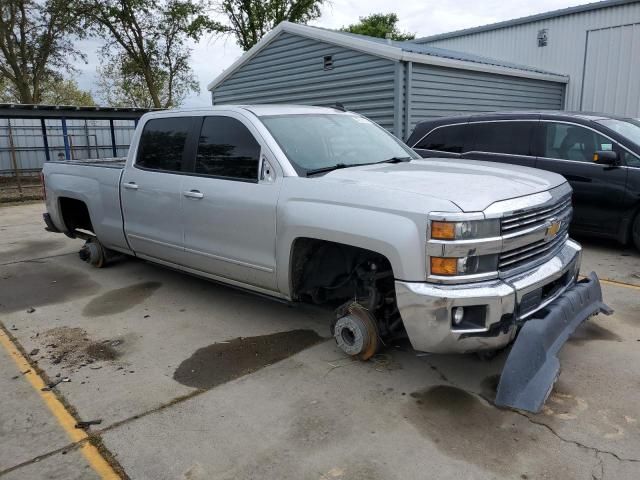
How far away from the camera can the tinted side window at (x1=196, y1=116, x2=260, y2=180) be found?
421 cm

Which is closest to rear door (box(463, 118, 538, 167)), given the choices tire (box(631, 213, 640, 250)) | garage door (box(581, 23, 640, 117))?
tire (box(631, 213, 640, 250))

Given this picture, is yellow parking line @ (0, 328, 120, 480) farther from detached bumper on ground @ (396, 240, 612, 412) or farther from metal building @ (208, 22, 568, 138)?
metal building @ (208, 22, 568, 138)

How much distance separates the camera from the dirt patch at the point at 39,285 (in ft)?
17.7

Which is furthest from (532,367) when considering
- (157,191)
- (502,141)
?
(502,141)

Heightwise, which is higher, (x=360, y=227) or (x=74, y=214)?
(x=360, y=227)

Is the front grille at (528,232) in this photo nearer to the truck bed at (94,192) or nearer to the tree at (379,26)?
the truck bed at (94,192)

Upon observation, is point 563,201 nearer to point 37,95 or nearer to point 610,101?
point 610,101

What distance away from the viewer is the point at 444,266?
3.03 metres

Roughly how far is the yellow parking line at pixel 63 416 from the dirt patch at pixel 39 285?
3.67ft

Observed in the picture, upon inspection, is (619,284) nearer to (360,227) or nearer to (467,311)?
(467,311)

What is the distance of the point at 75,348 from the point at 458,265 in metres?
3.06

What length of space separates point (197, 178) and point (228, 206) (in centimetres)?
55

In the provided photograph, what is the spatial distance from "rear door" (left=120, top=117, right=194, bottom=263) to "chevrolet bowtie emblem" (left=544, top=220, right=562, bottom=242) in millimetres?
3053

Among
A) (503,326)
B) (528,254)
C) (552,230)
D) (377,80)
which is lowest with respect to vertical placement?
(503,326)
